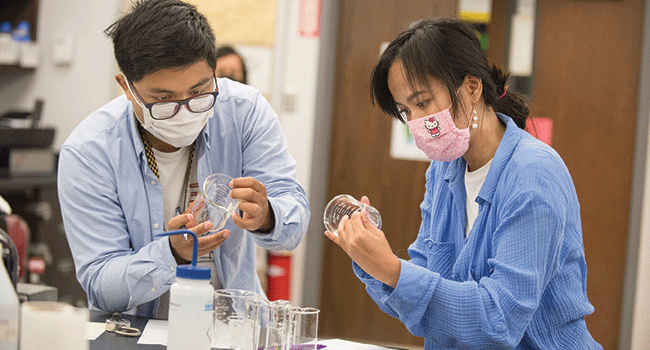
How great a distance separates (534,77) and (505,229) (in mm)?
2864

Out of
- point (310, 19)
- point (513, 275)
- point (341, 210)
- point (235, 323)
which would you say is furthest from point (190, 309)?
point (310, 19)

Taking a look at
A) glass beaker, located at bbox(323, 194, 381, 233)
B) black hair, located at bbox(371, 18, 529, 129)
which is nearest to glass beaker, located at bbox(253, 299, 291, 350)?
glass beaker, located at bbox(323, 194, 381, 233)

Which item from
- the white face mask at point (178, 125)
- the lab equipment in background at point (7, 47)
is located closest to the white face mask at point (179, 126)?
the white face mask at point (178, 125)

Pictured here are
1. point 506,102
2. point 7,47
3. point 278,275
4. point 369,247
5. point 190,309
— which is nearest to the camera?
point 190,309

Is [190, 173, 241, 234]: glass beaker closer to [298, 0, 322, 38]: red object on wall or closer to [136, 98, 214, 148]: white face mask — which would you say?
[136, 98, 214, 148]: white face mask

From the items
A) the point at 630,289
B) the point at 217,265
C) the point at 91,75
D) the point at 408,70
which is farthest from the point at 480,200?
the point at 91,75

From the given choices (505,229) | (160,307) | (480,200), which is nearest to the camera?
(505,229)

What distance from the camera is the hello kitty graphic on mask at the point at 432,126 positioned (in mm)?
1463

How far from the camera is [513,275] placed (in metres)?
1.20

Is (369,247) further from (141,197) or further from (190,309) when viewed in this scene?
(141,197)

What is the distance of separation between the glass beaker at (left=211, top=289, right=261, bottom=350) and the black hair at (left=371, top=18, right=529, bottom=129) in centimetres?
68

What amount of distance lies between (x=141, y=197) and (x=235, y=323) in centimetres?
56

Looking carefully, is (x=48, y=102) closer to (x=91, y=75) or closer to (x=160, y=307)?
(x=91, y=75)

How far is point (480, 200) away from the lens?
4.59 feet
